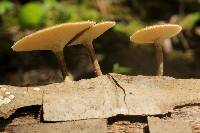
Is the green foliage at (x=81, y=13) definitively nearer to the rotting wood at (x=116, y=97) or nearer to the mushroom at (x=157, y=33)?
the mushroom at (x=157, y=33)

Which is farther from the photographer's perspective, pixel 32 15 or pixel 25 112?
pixel 32 15

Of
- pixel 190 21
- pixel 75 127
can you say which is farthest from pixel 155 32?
pixel 190 21

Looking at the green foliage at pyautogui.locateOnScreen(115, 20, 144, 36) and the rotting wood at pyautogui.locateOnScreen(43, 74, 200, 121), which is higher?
the green foliage at pyautogui.locateOnScreen(115, 20, 144, 36)

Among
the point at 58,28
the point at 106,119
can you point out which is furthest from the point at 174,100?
the point at 58,28

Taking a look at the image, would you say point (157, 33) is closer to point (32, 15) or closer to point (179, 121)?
point (179, 121)

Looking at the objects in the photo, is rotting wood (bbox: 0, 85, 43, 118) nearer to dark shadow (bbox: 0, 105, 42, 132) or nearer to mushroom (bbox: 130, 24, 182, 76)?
dark shadow (bbox: 0, 105, 42, 132)

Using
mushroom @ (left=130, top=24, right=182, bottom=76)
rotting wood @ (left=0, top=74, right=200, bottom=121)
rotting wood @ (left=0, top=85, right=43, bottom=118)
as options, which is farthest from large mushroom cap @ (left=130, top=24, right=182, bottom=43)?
rotting wood @ (left=0, top=85, right=43, bottom=118)

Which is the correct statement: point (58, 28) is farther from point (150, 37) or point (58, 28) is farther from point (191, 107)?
point (191, 107)
